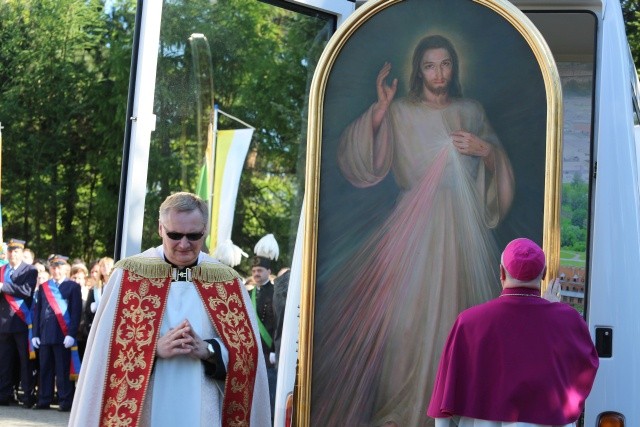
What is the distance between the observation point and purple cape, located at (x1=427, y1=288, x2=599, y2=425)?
5.40m

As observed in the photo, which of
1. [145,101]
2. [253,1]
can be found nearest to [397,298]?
[145,101]

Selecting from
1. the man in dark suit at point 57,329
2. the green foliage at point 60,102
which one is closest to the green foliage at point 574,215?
the man in dark suit at point 57,329

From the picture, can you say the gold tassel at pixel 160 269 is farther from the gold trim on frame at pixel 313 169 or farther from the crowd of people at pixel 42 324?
the crowd of people at pixel 42 324

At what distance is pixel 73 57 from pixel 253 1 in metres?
25.0

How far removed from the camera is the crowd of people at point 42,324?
16.4 metres

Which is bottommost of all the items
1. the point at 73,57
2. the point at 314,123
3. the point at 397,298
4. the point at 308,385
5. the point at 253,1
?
the point at 308,385

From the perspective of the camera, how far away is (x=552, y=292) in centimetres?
583

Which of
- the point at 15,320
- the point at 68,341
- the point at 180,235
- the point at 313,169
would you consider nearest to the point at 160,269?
the point at 180,235

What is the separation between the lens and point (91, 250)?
33.5 meters

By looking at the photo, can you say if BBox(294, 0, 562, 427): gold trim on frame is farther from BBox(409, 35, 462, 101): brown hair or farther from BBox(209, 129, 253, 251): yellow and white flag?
BBox(209, 129, 253, 251): yellow and white flag

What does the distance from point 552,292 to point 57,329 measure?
451 inches

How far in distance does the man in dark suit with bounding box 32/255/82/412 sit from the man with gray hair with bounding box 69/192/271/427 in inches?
428

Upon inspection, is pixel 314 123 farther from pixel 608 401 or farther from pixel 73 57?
pixel 73 57

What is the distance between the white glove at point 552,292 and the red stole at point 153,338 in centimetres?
131
